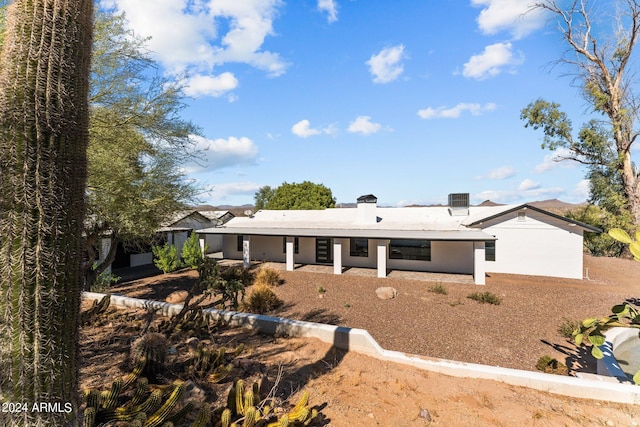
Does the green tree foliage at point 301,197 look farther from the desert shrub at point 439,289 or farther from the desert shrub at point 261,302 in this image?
the desert shrub at point 261,302

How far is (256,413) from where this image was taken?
140 inches

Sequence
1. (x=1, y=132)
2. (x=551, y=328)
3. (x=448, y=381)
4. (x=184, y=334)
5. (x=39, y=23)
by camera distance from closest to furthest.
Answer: (x=1, y=132) → (x=39, y=23) → (x=448, y=381) → (x=184, y=334) → (x=551, y=328)

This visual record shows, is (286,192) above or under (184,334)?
above

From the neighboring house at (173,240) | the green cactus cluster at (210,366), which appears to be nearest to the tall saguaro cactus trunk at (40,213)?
the green cactus cluster at (210,366)

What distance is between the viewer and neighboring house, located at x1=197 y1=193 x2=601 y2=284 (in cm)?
1587

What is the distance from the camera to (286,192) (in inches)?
Result: 1610

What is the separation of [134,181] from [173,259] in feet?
33.2

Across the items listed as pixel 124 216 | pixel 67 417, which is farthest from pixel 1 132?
pixel 124 216

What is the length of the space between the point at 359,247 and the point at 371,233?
2833 millimetres

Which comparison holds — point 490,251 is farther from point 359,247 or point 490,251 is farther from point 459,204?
point 359,247

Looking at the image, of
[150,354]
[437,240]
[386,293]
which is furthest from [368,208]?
[150,354]

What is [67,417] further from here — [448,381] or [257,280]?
[257,280]

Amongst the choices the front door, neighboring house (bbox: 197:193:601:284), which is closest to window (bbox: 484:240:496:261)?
neighboring house (bbox: 197:193:601:284)

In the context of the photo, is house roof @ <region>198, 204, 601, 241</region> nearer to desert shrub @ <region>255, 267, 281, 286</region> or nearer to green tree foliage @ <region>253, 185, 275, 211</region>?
desert shrub @ <region>255, 267, 281, 286</region>
